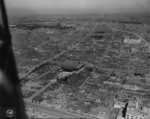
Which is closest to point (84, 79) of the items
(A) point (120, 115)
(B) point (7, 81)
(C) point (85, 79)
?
(C) point (85, 79)

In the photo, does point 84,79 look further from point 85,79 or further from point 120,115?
point 120,115

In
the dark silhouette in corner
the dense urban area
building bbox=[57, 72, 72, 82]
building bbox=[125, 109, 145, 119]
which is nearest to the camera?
the dark silhouette in corner

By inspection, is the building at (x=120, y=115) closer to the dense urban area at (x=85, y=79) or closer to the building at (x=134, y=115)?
the dense urban area at (x=85, y=79)

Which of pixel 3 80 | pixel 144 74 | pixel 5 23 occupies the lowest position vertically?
pixel 144 74

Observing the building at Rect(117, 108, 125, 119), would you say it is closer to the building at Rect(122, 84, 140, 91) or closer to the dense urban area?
the dense urban area

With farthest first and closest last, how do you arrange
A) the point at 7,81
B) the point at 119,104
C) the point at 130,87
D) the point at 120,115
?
1. the point at 130,87
2. the point at 119,104
3. the point at 120,115
4. the point at 7,81

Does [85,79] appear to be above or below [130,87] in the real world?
above

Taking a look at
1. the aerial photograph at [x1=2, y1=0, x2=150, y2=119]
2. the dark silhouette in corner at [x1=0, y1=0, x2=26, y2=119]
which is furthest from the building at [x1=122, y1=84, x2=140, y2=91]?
the dark silhouette in corner at [x1=0, y1=0, x2=26, y2=119]

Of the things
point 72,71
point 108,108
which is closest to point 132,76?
point 72,71

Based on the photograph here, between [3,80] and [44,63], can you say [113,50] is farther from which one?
[3,80]

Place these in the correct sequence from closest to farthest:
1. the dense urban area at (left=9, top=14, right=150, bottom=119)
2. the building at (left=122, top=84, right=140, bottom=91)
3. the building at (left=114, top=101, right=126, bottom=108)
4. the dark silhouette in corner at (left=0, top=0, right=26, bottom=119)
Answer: the dark silhouette in corner at (left=0, top=0, right=26, bottom=119) → the dense urban area at (left=9, top=14, right=150, bottom=119) → the building at (left=114, top=101, right=126, bottom=108) → the building at (left=122, top=84, right=140, bottom=91)

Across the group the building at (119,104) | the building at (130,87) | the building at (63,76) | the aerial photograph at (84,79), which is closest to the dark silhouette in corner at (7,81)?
the aerial photograph at (84,79)
